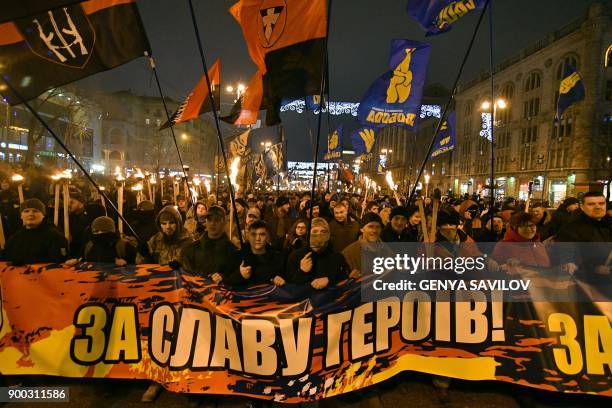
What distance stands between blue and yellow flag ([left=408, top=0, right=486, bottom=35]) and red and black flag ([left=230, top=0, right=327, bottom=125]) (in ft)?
9.38

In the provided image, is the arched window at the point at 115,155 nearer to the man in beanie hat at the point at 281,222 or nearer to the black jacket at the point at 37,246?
the man in beanie hat at the point at 281,222

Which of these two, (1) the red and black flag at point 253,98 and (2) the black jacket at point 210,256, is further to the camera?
(1) the red and black flag at point 253,98

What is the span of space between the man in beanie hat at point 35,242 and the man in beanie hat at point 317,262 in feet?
9.58

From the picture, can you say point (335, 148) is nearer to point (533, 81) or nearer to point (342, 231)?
point (342, 231)

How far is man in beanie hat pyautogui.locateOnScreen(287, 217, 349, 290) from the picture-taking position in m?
3.96

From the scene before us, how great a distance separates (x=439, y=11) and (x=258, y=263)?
18.8 ft

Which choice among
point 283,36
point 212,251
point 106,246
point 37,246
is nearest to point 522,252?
point 212,251

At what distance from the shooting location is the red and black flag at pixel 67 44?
4395 millimetres

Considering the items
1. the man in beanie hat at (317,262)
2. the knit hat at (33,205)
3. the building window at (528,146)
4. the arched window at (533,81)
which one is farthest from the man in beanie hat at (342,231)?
the arched window at (533,81)

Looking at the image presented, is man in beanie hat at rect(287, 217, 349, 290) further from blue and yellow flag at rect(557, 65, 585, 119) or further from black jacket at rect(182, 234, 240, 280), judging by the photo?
blue and yellow flag at rect(557, 65, 585, 119)

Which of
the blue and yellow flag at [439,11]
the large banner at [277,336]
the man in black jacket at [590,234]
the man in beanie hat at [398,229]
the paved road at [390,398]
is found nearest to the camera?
the large banner at [277,336]

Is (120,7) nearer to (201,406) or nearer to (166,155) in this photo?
(201,406)

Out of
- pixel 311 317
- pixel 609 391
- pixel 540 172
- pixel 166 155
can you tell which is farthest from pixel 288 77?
pixel 166 155

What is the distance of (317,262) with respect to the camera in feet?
13.4
